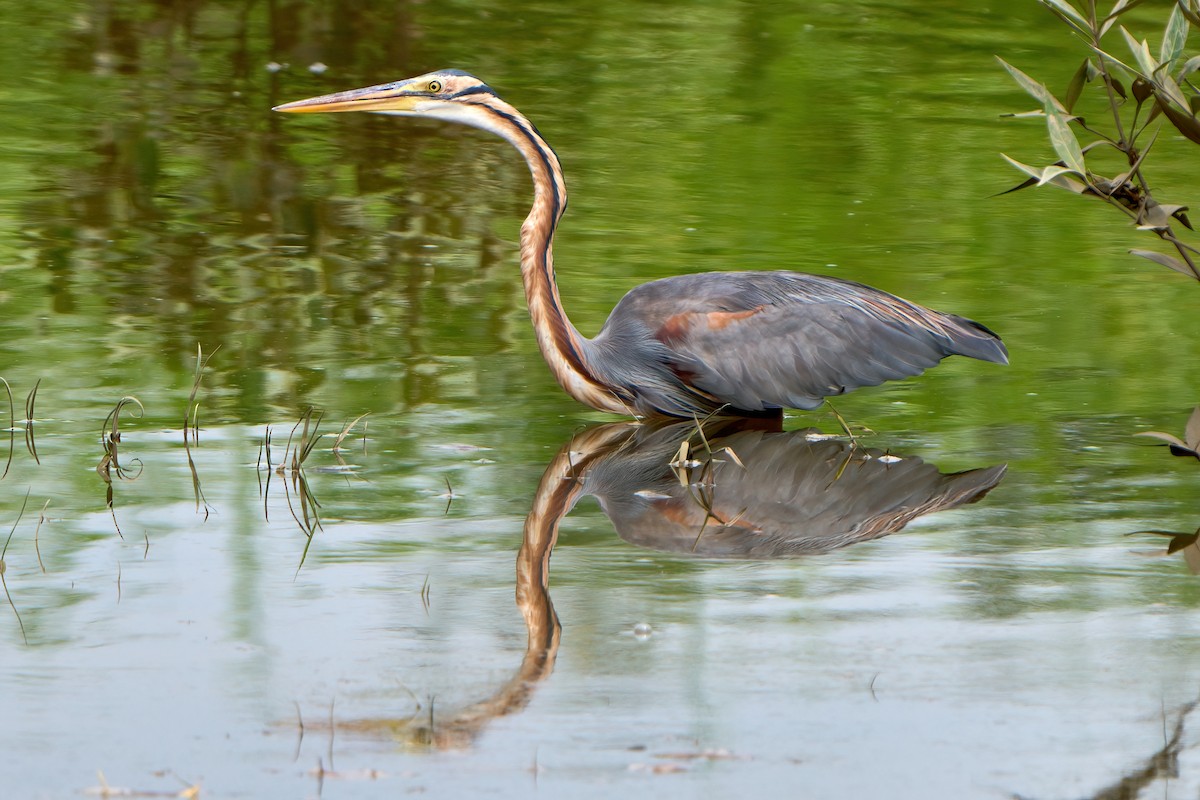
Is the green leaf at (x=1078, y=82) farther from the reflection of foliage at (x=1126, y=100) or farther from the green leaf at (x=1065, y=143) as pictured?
the green leaf at (x=1065, y=143)

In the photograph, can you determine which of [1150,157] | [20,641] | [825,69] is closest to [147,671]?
[20,641]

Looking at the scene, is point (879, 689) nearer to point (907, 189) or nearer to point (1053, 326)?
point (1053, 326)

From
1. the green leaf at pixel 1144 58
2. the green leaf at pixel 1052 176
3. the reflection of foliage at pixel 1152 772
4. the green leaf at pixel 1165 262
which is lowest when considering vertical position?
the reflection of foliage at pixel 1152 772

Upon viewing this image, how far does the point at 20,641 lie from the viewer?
4844 millimetres

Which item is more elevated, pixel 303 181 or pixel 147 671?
pixel 147 671

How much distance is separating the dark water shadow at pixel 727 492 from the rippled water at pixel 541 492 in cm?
2

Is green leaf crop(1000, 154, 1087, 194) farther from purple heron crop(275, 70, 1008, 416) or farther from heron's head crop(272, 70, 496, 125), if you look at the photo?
heron's head crop(272, 70, 496, 125)

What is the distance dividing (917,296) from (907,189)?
2.68 m

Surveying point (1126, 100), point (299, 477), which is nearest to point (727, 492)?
point (299, 477)

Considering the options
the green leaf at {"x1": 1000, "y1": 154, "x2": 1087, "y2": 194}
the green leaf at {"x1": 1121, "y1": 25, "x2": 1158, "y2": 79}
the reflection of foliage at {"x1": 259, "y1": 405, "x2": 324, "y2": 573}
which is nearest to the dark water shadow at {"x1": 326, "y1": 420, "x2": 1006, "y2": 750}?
the reflection of foliage at {"x1": 259, "y1": 405, "x2": 324, "y2": 573}

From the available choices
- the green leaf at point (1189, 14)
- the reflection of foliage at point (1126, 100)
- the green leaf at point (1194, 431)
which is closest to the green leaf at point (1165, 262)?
the reflection of foliage at point (1126, 100)

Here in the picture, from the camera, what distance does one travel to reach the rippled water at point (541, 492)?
4355 mm

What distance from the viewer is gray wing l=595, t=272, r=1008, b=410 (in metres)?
7.38

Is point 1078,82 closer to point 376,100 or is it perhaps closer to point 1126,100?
point 1126,100
